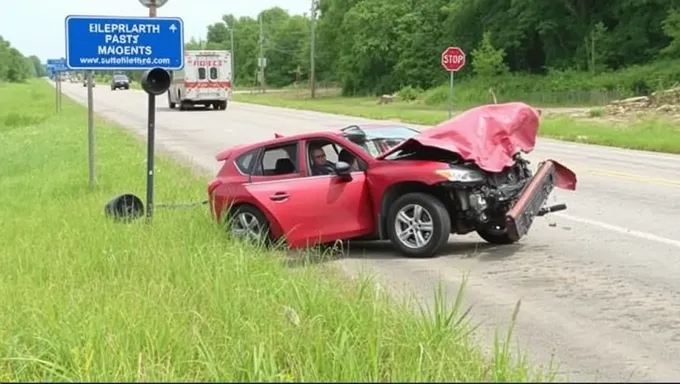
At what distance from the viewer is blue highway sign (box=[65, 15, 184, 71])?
11023 millimetres

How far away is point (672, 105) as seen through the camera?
124 feet

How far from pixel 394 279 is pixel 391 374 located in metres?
3.90

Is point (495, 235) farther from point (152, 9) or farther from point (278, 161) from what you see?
point (152, 9)

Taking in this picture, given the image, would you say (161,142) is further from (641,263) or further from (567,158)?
(641,263)

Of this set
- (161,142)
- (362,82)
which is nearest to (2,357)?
(161,142)

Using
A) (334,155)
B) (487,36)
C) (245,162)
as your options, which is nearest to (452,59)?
(245,162)

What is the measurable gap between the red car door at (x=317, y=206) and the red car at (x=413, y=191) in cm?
1

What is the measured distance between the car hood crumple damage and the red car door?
52 centimetres

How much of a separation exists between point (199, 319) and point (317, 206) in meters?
3.49

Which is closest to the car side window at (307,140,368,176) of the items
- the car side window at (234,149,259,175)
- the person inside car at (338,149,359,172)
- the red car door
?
the person inside car at (338,149,359,172)

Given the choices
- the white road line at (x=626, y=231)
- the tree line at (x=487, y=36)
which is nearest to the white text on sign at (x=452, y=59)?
the white road line at (x=626, y=231)

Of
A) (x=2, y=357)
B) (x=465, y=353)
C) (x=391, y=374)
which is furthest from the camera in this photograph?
(x=2, y=357)

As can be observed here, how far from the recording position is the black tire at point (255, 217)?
28.8ft

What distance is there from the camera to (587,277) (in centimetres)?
759
